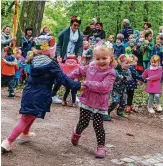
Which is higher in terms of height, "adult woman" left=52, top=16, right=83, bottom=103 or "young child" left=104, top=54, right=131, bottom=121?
"adult woman" left=52, top=16, right=83, bottom=103

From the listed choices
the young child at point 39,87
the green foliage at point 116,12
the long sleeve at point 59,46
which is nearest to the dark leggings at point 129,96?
the long sleeve at point 59,46

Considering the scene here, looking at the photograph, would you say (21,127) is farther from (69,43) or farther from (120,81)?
(69,43)

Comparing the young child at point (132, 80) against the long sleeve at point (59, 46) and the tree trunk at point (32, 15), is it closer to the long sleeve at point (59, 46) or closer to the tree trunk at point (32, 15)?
the long sleeve at point (59, 46)

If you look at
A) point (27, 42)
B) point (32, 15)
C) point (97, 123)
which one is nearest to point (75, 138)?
point (97, 123)

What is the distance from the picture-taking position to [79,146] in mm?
5719

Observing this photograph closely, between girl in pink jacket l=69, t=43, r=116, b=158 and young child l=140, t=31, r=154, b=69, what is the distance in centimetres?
841

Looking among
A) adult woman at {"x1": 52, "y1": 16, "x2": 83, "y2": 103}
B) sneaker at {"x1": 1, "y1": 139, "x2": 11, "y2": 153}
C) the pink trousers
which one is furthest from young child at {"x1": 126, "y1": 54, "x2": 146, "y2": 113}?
sneaker at {"x1": 1, "y1": 139, "x2": 11, "y2": 153}

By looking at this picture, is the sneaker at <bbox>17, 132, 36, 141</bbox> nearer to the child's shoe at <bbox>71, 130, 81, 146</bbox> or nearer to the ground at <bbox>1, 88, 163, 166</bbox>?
the ground at <bbox>1, 88, 163, 166</bbox>

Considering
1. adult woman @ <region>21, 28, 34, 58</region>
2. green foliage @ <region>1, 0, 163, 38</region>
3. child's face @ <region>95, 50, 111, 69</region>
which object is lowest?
child's face @ <region>95, 50, 111, 69</region>

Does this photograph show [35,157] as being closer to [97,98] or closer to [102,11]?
[97,98]

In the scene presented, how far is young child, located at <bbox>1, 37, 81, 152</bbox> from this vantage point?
16.1 ft

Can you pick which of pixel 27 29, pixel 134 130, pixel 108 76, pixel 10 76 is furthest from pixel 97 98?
pixel 27 29

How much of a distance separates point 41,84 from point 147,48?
9125 mm

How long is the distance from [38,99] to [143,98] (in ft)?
21.7
